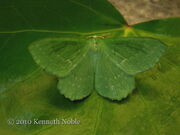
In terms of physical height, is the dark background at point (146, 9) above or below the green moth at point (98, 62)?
below

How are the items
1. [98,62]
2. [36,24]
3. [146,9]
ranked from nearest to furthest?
[98,62] → [36,24] → [146,9]

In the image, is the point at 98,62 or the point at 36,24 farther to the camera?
the point at 36,24

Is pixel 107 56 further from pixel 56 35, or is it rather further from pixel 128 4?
pixel 128 4

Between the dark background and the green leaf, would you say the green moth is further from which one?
the dark background

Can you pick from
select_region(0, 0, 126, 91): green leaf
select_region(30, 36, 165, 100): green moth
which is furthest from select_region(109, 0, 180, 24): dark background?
select_region(30, 36, 165, 100): green moth

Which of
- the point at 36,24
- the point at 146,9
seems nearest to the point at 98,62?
the point at 36,24

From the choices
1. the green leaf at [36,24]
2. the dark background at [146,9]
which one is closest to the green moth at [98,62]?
the green leaf at [36,24]

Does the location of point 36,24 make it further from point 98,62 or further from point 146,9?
point 146,9

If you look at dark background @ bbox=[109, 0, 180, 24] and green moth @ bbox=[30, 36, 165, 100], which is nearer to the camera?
green moth @ bbox=[30, 36, 165, 100]

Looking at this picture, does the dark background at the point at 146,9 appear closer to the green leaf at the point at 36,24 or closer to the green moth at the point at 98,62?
the green leaf at the point at 36,24

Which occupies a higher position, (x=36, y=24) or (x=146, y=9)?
(x=36, y=24)
